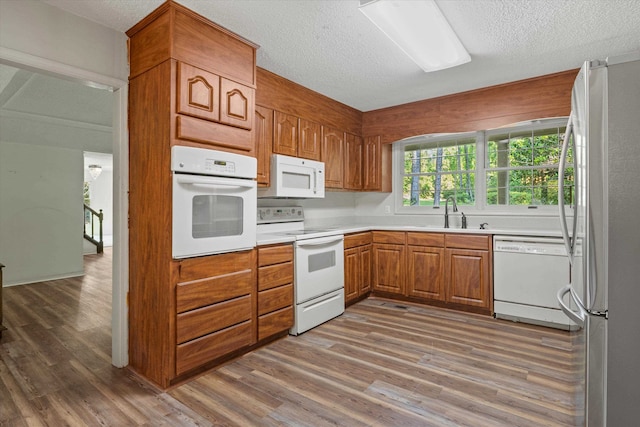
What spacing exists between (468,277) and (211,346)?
2.69 metres

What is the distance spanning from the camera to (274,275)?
2957 millimetres

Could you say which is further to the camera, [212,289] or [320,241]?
[320,241]

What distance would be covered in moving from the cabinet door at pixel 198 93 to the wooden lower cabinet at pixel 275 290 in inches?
44.7

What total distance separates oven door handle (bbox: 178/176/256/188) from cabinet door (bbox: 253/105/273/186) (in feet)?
1.91

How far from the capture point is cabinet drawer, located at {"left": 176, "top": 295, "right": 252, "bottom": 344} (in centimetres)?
224

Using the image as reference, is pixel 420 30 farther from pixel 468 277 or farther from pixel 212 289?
pixel 468 277

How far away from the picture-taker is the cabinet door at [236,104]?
2502mm

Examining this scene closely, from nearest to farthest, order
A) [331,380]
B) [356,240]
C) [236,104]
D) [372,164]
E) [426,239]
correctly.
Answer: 1. [331,380]
2. [236,104]
3. [426,239]
4. [356,240]
5. [372,164]

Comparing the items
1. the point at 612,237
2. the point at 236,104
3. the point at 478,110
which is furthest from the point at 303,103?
the point at 612,237

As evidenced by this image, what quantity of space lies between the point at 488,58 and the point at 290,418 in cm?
322

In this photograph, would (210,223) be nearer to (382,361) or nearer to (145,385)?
(145,385)

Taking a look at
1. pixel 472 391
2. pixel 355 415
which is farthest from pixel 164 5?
pixel 472 391

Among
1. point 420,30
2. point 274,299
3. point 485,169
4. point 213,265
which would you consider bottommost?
point 274,299

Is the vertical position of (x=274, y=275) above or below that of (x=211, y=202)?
below
